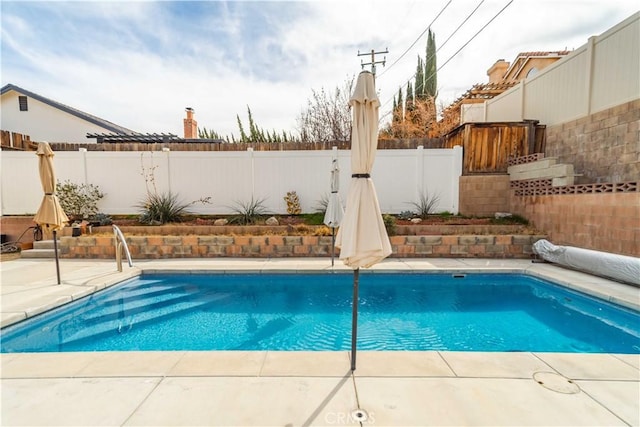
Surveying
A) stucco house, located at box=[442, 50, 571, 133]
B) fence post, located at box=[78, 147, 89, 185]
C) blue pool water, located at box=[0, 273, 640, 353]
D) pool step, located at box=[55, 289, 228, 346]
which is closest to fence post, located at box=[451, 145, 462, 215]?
blue pool water, located at box=[0, 273, 640, 353]

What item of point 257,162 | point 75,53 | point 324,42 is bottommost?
point 257,162

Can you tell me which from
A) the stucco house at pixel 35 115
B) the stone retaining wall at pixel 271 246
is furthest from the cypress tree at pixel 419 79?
the stucco house at pixel 35 115

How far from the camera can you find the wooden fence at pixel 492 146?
8453 mm

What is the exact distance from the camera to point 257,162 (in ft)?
29.5

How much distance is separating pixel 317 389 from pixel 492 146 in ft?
29.4

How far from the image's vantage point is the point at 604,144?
6297 millimetres

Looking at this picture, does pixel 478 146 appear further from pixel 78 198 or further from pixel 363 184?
pixel 78 198

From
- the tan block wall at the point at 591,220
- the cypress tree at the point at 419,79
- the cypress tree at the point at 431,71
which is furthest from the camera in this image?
the cypress tree at the point at 419,79

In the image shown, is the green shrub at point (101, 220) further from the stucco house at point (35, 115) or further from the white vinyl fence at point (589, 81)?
the white vinyl fence at point (589, 81)

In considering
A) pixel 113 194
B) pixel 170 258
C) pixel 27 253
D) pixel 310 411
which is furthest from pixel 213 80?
pixel 310 411

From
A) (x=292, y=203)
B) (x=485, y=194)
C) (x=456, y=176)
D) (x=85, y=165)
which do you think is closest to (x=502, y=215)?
(x=485, y=194)

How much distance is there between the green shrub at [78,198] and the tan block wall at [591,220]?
1263cm

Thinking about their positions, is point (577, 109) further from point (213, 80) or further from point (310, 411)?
point (213, 80)

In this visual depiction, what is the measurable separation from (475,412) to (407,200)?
7.38 m
